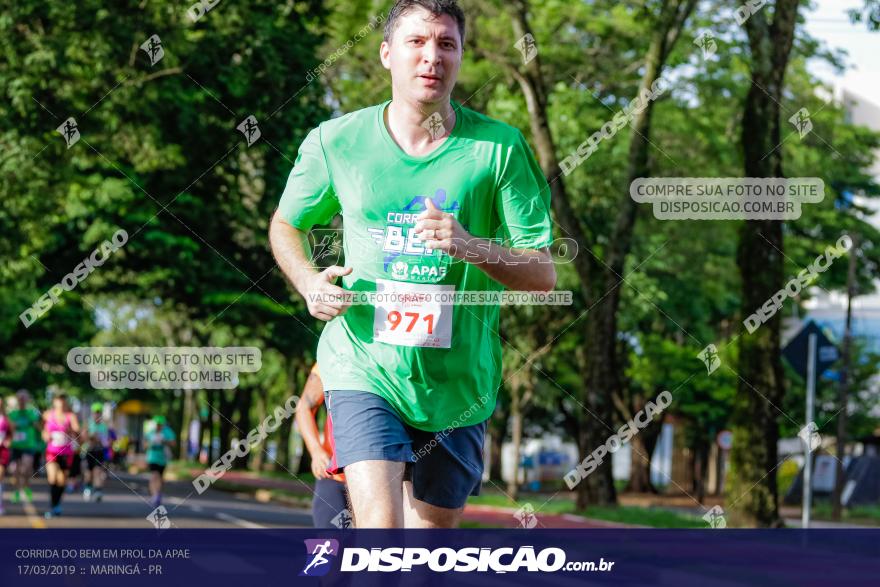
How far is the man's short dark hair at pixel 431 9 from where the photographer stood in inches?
161

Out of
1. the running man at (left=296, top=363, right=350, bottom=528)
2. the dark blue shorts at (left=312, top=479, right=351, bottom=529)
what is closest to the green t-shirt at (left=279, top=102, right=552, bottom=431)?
the running man at (left=296, top=363, right=350, bottom=528)

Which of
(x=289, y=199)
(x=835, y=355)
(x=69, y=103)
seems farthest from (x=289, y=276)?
(x=69, y=103)

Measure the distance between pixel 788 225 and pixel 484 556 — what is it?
110ft

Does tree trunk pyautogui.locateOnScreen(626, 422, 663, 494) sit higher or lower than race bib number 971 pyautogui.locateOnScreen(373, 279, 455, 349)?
higher

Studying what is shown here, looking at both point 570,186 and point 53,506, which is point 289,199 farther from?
point 570,186

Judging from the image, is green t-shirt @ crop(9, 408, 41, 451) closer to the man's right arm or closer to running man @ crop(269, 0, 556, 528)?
Result: the man's right arm

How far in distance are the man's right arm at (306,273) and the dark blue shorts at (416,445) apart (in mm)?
263

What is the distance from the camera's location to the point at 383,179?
412cm

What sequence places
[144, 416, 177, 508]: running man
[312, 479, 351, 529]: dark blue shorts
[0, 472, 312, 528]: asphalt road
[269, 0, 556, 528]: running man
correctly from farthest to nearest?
[144, 416, 177, 508]: running man
[0, 472, 312, 528]: asphalt road
[312, 479, 351, 529]: dark blue shorts
[269, 0, 556, 528]: running man

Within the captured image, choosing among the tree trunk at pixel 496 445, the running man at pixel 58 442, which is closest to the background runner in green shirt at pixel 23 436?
the running man at pixel 58 442

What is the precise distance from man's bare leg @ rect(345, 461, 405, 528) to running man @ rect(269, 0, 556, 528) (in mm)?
16

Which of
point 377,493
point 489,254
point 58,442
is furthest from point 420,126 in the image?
point 58,442

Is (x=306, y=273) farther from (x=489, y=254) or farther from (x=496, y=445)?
(x=496, y=445)

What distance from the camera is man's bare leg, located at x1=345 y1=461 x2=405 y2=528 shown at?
153 inches
